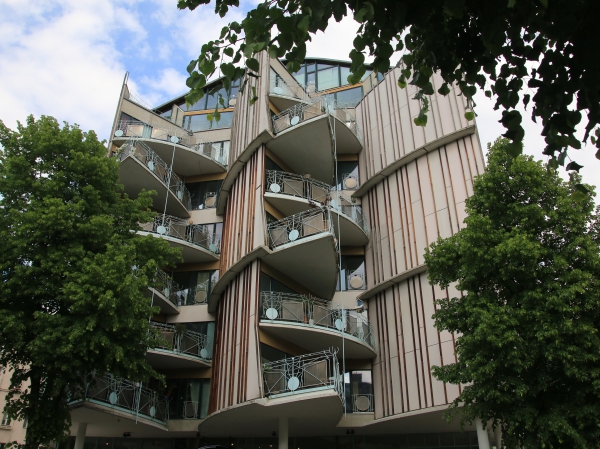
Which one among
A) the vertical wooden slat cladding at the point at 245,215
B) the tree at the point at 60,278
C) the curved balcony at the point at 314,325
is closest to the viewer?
the tree at the point at 60,278

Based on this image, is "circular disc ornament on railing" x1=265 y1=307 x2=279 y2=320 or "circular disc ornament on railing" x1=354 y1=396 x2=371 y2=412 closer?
"circular disc ornament on railing" x1=265 y1=307 x2=279 y2=320

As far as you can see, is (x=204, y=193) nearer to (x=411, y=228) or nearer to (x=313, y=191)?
(x=313, y=191)

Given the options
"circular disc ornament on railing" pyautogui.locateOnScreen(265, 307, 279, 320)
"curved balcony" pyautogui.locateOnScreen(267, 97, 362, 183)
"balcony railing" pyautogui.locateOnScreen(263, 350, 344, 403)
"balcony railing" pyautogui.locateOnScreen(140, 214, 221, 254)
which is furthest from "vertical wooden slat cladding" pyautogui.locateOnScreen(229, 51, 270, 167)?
"balcony railing" pyautogui.locateOnScreen(263, 350, 344, 403)

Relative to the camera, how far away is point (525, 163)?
14094 millimetres

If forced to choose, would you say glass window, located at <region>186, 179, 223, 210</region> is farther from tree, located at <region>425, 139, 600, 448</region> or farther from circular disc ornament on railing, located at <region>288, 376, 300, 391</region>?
tree, located at <region>425, 139, 600, 448</region>

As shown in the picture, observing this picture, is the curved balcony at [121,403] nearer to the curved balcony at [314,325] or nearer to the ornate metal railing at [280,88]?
the curved balcony at [314,325]

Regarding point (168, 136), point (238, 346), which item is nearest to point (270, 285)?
point (238, 346)

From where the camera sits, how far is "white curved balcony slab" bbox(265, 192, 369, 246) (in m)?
20.9

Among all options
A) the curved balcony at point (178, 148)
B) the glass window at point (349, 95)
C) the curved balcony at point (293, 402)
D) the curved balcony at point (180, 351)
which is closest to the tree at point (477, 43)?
the curved balcony at point (293, 402)

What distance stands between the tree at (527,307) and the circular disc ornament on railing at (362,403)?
660 cm

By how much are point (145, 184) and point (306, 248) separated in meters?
10.0

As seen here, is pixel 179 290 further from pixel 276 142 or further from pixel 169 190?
pixel 276 142

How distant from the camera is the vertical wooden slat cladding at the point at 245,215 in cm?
1985

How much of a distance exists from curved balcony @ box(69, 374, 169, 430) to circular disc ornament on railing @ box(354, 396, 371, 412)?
756 cm
